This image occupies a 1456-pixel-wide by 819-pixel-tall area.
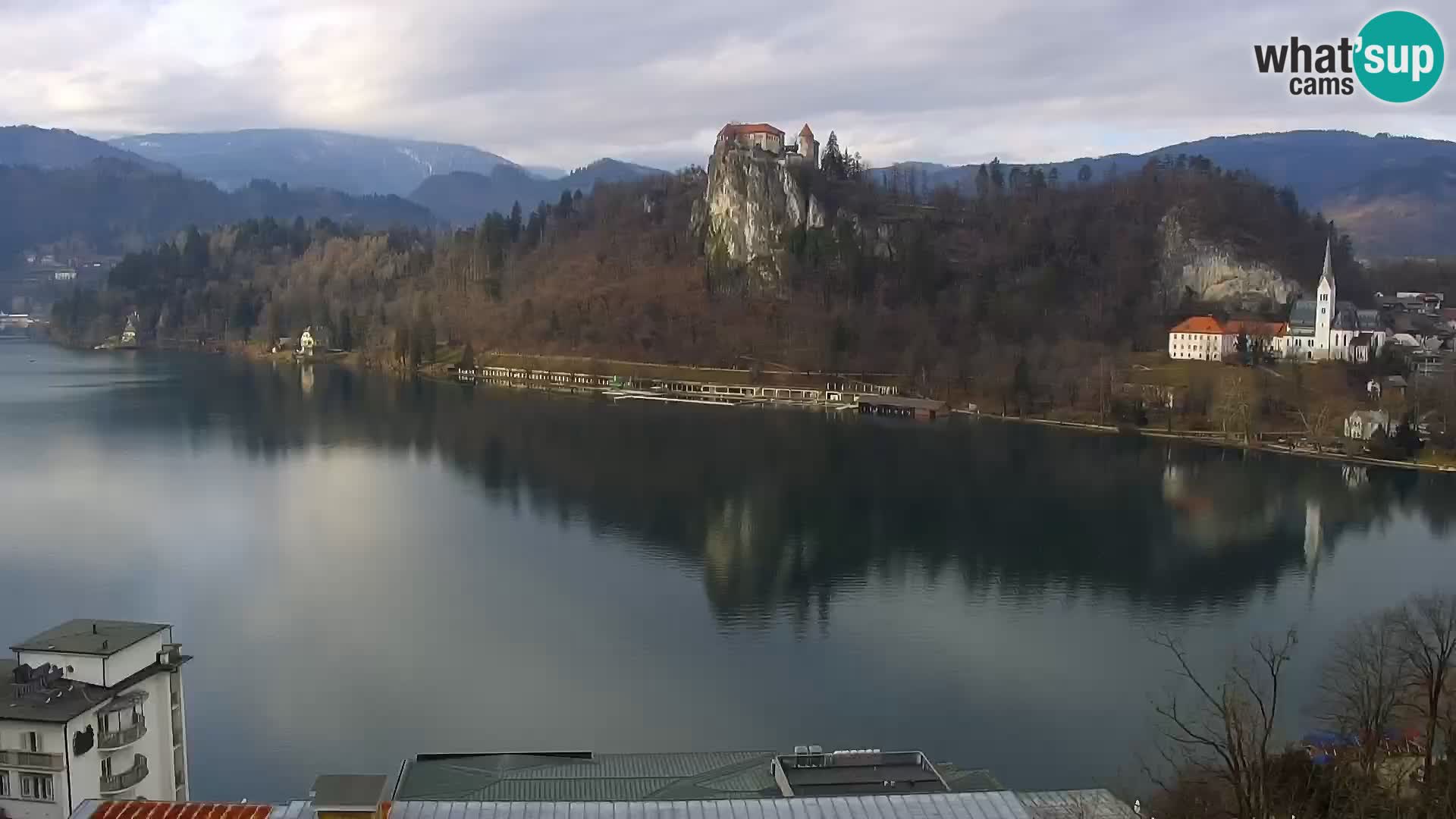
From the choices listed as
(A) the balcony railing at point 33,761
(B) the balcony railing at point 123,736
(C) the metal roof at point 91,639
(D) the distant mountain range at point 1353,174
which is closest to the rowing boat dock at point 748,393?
(C) the metal roof at point 91,639

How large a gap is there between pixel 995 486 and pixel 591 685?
7.85 metres

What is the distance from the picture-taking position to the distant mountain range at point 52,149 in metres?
95.2

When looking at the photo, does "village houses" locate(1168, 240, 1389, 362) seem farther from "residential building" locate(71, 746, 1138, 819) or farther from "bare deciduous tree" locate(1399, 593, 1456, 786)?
"residential building" locate(71, 746, 1138, 819)

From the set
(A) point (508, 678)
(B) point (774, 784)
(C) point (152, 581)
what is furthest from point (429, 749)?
(C) point (152, 581)

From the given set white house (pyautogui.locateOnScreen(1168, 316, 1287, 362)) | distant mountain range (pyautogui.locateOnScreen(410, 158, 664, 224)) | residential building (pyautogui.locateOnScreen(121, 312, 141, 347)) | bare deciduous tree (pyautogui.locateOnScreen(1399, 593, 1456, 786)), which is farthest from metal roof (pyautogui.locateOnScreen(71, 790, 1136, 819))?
distant mountain range (pyautogui.locateOnScreen(410, 158, 664, 224))

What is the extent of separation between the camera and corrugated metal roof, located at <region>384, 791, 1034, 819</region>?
329cm

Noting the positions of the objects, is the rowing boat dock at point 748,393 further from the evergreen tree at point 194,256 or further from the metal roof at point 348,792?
the evergreen tree at point 194,256

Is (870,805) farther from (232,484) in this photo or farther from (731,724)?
(232,484)

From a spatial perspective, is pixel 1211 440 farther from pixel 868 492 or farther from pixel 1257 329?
pixel 868 492

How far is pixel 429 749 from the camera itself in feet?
20.0

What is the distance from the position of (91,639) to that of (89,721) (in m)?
0.46

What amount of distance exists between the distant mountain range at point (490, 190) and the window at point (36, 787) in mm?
88786

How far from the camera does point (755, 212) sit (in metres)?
28.5

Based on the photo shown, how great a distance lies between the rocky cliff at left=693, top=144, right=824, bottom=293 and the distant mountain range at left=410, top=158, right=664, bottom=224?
63690 mm
